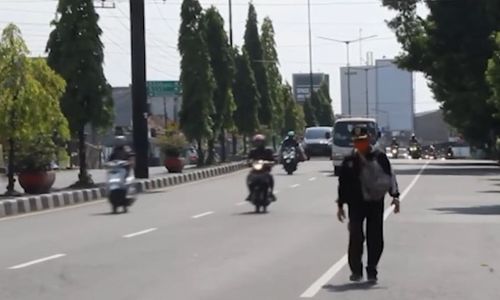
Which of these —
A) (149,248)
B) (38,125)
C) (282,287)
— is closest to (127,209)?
(38,125)

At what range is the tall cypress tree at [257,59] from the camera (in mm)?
78125

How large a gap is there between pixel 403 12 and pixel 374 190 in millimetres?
50539

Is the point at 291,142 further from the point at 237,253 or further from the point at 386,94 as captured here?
the point at 386,94

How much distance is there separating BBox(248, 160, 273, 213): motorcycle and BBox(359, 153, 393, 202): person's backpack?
39.8 ft

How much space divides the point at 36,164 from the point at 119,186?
8.21 metres

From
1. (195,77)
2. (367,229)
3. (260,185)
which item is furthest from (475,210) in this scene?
(195,77)

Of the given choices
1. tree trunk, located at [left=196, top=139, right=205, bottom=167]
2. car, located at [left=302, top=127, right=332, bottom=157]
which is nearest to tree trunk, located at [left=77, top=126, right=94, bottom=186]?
tree trunk, located at [left=196, top=139, right=205, bottom=167]

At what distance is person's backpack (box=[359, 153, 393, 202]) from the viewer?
1279 centimetres

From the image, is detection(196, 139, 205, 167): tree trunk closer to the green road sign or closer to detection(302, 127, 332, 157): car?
detection(302, 127, 332, 157): car

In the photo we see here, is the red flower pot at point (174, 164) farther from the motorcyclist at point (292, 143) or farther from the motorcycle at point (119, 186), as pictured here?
the motorcycle at point (119, 186)

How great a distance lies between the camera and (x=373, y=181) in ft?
42.0

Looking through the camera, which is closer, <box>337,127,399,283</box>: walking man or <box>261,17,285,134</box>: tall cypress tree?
<box>337,127,399,283</box>: walking man

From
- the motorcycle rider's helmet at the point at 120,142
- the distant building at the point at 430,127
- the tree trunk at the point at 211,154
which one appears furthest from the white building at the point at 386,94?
the motorcycle rider's helmet at the point at 120,142

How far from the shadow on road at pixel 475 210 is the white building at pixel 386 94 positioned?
95574mm
